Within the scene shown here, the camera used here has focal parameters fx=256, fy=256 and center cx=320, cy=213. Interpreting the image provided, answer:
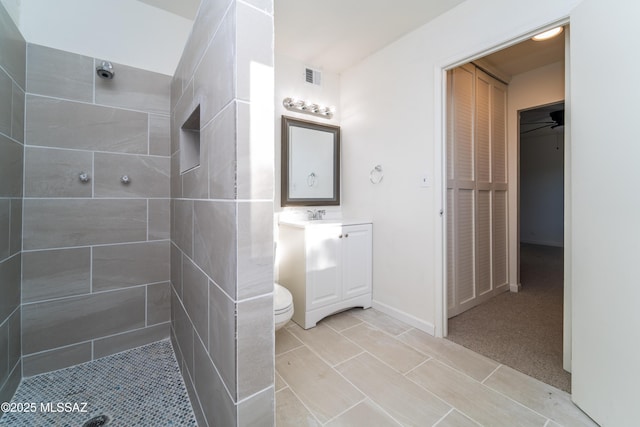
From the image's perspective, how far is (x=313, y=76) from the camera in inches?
106

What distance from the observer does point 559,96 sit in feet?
8.58

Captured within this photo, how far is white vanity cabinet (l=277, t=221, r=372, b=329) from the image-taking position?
2.12m

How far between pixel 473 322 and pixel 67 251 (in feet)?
10.0

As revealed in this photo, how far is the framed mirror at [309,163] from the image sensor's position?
99.3 inches

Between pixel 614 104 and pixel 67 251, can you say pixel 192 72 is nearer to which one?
pixel 67 251

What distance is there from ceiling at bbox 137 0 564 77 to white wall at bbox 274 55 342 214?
0.10 m

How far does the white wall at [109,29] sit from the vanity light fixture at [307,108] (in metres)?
0.97

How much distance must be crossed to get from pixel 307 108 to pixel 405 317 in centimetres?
218

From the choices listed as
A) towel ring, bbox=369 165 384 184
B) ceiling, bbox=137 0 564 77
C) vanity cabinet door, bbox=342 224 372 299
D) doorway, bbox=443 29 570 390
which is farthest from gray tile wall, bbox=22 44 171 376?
doorway, bbox=443 29 570 390

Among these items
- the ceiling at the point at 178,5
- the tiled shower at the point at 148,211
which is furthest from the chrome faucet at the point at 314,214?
the ceiling at the point at 178,5

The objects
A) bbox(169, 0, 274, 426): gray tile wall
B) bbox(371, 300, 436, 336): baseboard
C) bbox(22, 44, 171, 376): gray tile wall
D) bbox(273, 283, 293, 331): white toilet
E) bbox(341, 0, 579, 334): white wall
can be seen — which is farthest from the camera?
bbox(371, 300, 436, 336): baseboard

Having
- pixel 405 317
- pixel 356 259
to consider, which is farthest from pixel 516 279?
pixel 356 259

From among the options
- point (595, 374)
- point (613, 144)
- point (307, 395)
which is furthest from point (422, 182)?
point (307, 395)

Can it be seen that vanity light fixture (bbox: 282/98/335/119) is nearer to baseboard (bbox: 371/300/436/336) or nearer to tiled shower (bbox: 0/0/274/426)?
tiled shower (bbox: 0/0/274/426)
